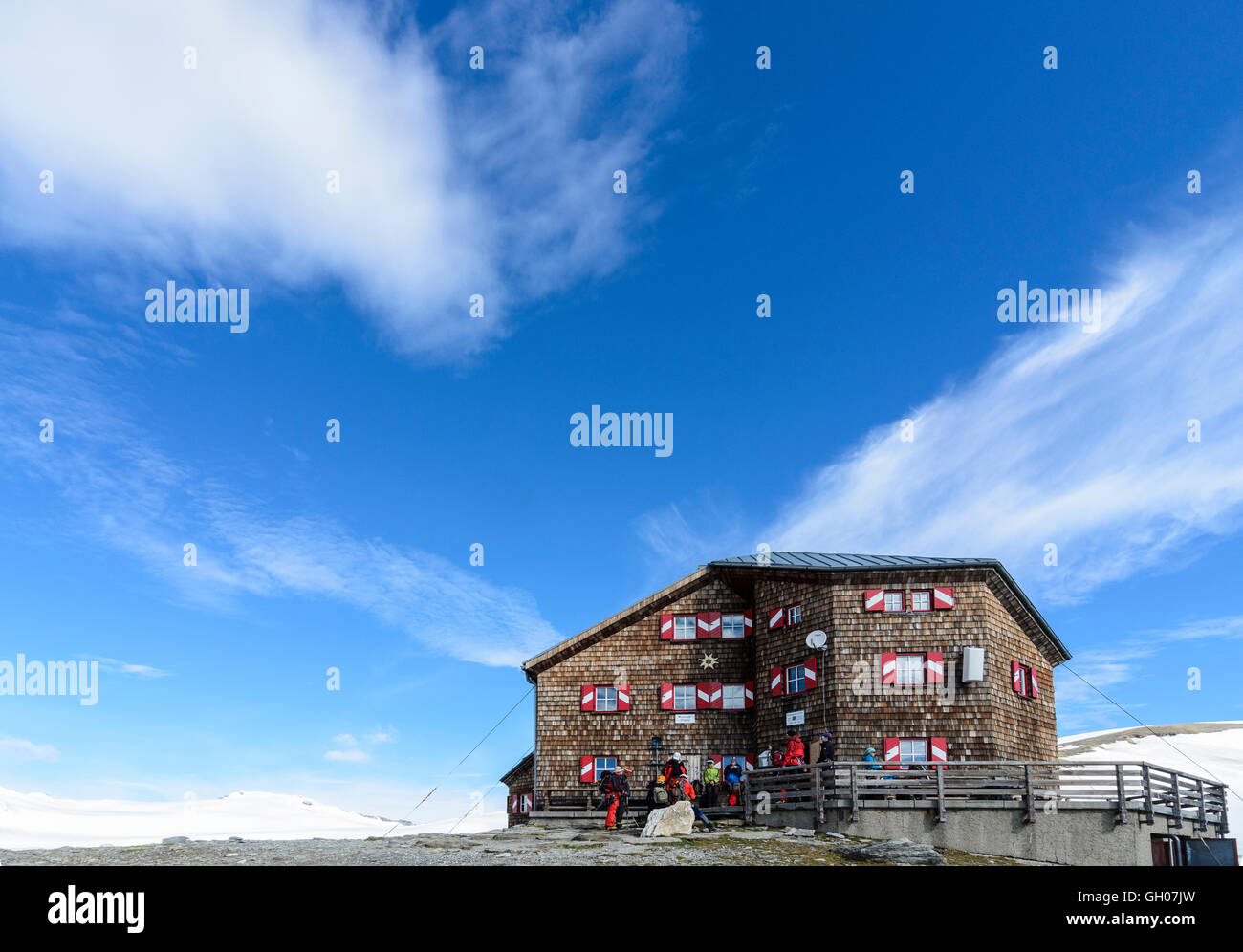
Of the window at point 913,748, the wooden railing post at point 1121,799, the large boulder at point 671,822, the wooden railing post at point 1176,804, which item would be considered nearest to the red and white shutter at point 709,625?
the window at point 913,748

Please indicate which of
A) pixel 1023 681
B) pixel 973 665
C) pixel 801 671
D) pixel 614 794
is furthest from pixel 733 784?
pixel 1023 681

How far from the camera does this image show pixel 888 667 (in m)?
28.1

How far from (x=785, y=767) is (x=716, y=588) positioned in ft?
31.1

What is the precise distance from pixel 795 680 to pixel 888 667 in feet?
9.64

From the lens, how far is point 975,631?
27875 mm

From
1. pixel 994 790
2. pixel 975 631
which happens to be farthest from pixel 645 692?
pixel 994 790

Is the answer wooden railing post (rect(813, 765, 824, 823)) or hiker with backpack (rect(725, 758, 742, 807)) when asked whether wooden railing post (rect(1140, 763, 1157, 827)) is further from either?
hiker with backpack (rect(725, 758, 742, 807))

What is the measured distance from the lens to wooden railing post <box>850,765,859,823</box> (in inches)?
885

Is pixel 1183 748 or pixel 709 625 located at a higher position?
pixel 709 625

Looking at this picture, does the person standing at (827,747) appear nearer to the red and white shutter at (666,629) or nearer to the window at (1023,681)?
the window at (1023,681)

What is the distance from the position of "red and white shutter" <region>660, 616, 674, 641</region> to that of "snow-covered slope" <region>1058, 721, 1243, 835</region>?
3210cm

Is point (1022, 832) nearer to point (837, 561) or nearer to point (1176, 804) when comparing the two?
point (1176, 804)

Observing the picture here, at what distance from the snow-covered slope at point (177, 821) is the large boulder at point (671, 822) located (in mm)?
43691

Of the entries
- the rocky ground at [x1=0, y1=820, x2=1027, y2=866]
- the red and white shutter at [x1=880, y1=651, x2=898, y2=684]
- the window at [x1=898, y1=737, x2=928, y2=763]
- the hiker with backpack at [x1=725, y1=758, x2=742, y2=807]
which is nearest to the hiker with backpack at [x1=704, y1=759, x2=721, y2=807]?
the hiker with backpack at [x1=725, y1=758, x2=742, y2=807]
